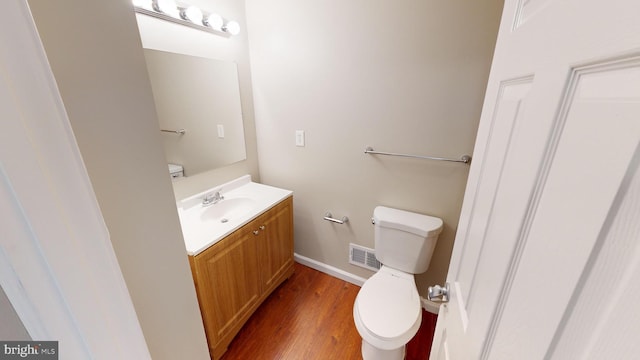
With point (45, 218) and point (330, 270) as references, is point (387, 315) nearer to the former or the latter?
point (330, 270)

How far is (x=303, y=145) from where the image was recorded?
1.83 metres

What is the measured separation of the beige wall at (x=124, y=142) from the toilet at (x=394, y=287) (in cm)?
92

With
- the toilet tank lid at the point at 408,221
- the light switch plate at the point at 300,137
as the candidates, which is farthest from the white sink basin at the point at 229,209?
the toilet tank lid at the point at 408,221

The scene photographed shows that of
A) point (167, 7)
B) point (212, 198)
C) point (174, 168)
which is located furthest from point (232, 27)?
point (212, 198)

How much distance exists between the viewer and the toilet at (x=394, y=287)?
3.82 feet

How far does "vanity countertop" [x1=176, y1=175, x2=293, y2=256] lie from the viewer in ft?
4.08

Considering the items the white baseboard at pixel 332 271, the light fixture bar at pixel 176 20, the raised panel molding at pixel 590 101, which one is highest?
the light fixture bar at pixel 176 20

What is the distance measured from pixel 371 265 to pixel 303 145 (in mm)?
1094

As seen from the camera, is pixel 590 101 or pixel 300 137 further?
pixel 300 137

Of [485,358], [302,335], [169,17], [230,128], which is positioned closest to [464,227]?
[485,358]

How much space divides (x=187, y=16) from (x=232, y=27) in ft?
0.98

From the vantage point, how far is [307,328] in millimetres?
1618

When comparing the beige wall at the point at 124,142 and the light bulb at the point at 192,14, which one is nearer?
the beige wall at the point at 124,142

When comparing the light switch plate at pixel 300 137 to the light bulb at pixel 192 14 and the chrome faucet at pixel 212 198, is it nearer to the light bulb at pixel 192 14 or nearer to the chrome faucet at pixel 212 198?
the chrome faucet at pixel 212 198
